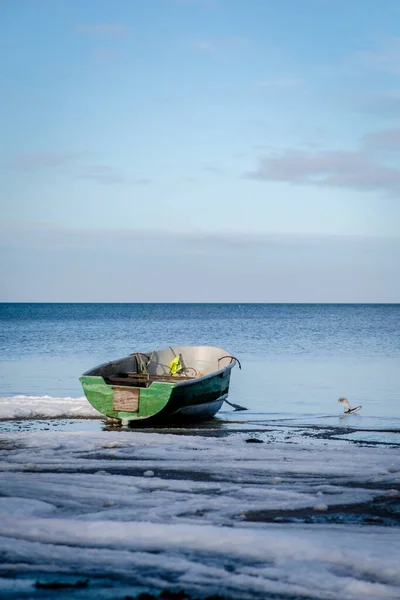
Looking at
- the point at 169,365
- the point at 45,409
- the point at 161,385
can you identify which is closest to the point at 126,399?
the point at 161,385

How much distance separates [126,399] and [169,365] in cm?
479

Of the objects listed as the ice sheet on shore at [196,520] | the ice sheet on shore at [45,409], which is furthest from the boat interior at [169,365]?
the ice sheet on shore at [196,520]

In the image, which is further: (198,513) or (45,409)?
(45,409)

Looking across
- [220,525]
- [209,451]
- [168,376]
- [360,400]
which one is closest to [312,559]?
[220,525]

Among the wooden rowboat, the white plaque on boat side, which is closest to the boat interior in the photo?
the wooden rowboat

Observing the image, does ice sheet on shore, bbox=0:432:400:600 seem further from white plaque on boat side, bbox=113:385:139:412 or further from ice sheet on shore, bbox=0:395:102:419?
ice sheet on shore, bbox=0:395:102:419

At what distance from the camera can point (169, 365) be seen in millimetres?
19094

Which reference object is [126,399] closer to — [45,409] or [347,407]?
[45,409]

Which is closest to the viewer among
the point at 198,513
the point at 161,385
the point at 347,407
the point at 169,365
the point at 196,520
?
the point at 196,520

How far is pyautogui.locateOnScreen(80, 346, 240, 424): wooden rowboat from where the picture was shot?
46.9 feet

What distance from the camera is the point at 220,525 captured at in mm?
6801

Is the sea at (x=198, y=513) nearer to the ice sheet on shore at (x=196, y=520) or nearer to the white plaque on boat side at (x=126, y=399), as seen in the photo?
the ice sheet on shore at (x=196, y=520)

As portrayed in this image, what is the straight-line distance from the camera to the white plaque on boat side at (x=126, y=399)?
14312 millimetres

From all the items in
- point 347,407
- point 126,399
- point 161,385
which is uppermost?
point 161,385
